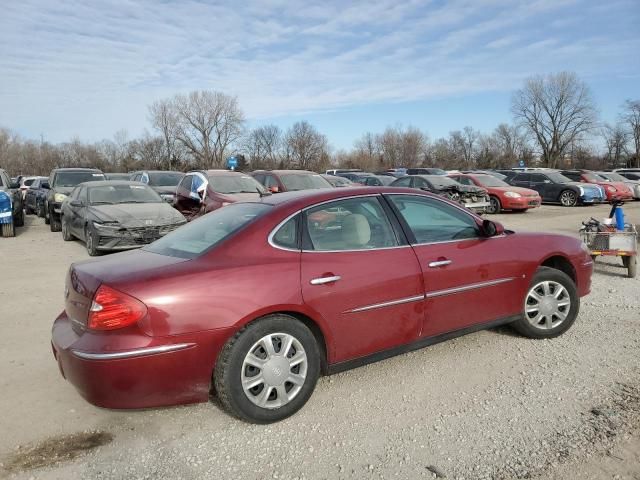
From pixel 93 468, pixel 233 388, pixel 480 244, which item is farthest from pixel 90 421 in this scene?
pixel 480 244

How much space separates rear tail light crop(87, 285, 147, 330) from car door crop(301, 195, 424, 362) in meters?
1.03

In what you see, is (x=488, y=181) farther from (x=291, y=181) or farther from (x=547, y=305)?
(x=547, y=305)

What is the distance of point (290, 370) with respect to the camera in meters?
3.22

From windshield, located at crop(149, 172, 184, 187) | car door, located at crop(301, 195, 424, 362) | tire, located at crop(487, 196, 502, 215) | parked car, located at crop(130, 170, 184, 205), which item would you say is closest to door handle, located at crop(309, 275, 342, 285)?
car door, located at crop(301, 195, 424, 362)

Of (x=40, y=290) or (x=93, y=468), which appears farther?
(x=40, y=290)

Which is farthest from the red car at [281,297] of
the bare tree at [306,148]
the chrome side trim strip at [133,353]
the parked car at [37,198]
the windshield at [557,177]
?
the bare tree at [306,148]

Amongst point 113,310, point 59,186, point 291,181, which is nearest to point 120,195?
point 291,181

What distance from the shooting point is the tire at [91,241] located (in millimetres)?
9181

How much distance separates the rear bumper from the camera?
111 inches

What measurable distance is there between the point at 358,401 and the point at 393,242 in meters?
1.18

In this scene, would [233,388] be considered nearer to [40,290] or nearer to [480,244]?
[480,244]

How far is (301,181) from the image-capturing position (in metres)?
13.0

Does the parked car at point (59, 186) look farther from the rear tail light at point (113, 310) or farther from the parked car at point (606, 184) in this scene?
the parked car at point (606, 184)

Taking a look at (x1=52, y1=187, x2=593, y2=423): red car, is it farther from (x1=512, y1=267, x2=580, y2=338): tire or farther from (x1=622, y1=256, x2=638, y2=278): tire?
(x1=622, y1=256, x2=638, y2=278): tire
